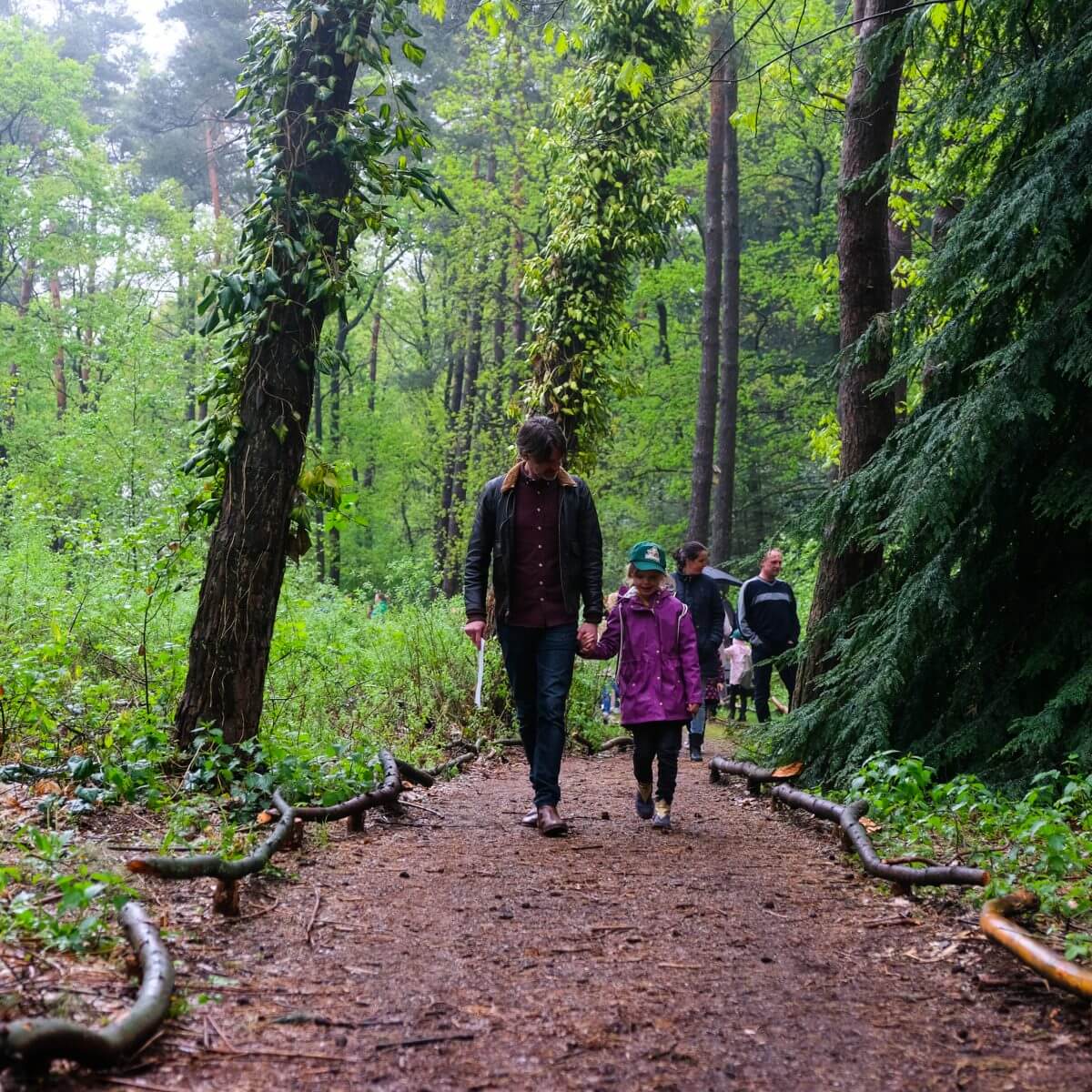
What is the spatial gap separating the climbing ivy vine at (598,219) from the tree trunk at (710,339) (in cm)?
668

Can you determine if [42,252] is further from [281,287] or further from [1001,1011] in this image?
[1001,1011]

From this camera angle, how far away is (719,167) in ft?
63.5

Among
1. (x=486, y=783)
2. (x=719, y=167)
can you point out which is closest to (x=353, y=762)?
(x=486, y=783)

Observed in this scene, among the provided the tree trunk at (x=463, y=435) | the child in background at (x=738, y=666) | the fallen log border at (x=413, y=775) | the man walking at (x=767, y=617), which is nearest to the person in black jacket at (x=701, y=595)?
the man walking at (x=767, y=617)

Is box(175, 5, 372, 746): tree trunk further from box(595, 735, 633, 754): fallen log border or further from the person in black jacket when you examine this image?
box(595, 735, 633, 754): fallen log border

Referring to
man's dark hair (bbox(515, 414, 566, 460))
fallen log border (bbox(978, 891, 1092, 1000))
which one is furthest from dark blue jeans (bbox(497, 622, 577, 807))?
fallen log border (bbox(978, 891, 1092, 1000))

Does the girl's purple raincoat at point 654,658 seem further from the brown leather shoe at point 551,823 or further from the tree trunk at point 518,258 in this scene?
the tree trunk at point 518,258

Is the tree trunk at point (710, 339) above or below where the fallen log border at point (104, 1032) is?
above

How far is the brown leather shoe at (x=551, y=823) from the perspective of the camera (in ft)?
19.4

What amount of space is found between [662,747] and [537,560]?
1452 millimetres

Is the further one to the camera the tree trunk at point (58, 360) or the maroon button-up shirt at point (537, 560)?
the tree trunk at point (58, 360)

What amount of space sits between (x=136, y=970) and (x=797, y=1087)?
182 cm

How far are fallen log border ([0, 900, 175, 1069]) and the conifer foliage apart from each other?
4.59 meters

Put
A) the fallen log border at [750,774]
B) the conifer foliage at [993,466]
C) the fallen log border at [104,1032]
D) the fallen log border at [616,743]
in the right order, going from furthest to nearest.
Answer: the fallen log border at [616,743], the fallen log border at [750,774], the conifer foliage at [993,466], the fallen log border at [104,1032]
